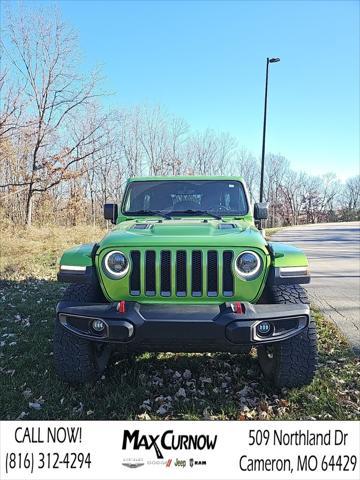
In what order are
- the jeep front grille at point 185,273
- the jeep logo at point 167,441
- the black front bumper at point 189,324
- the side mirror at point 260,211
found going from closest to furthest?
the jeep logo at point 167,441 < the black front bumper at point 189,324 < the jeep front grille at point 185,273 < the side mirror at point 260,211

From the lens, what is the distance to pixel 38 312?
5.53 metres

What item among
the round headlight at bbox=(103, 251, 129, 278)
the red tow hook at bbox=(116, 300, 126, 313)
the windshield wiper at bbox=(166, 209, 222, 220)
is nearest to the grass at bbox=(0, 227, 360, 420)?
the red tow hook at bbox=(116, 300, 126, 313)

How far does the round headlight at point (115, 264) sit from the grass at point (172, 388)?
102 cm

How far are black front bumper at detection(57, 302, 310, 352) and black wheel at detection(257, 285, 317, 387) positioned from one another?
16cm

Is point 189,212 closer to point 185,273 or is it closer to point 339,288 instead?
point 185,273

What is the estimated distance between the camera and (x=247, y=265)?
9.25 feet

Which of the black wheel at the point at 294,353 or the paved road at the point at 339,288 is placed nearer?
the black wheel at the point at 294,353

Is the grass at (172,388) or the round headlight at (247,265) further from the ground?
the round headlight at (247,265)

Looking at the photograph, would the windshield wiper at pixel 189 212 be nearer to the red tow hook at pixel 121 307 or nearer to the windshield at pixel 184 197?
the windshield at pixel 184 197

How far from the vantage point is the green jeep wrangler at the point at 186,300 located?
2584mm

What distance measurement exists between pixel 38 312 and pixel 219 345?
3.73 m

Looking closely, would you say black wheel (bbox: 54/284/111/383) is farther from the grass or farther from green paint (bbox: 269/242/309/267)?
green paint (bbox: 269/242/309/267)

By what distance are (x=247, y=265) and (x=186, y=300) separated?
0.52 meters

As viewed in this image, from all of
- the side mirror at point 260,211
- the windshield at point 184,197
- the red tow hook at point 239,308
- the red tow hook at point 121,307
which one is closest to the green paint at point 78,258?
the red tow hook at point 121,307
